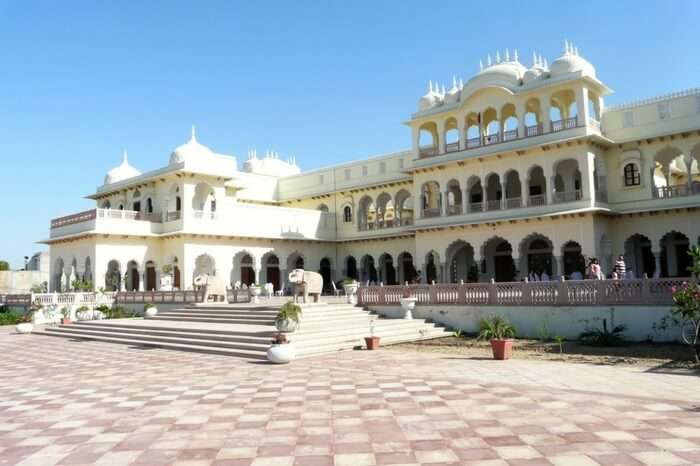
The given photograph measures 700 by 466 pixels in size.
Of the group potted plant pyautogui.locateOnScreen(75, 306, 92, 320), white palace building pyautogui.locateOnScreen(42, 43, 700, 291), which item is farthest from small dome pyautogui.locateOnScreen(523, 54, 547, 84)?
potted plant pyautogui.locateOnScreen(75, 306, 92, 320)

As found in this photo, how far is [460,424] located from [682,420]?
94.9 inches

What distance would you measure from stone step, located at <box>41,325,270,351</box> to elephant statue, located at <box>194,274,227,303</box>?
14.5ft

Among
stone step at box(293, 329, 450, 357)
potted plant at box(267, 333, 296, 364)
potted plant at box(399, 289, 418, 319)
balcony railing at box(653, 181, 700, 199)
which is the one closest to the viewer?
A: potted plant at box(267, 333, 296, 364)

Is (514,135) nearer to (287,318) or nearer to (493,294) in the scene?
(493,294)

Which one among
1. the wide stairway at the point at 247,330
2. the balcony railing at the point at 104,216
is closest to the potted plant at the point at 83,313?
the wide stairway at the point at 247,330

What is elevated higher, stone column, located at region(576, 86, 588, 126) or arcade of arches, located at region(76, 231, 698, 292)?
stone column, located at region(576, 86, 588, 126)

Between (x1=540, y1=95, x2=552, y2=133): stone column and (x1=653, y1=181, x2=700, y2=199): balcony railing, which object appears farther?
(x1=540, y1=95, x2=552, y2=133): stone column

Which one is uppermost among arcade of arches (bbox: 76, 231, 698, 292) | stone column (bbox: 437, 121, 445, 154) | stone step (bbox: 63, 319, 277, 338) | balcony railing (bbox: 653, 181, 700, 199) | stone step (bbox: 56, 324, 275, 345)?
stone column (bbox: 437, 121, 445, 154)

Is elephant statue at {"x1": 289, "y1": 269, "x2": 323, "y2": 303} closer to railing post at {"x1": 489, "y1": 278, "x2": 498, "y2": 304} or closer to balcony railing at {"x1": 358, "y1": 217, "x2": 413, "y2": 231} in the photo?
railing post at {"x1": 489, "y1": 278, "x2": 498, "y2": 304}

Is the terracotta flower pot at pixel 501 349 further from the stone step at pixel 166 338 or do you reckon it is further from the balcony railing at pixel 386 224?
the balcony railing at pixel 386 224

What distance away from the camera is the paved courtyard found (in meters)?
5.49

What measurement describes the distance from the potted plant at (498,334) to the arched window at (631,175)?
38.3 ft

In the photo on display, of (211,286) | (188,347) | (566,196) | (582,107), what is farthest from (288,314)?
Result: (582,107)

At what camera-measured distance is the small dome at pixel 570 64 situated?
78.2 ft
